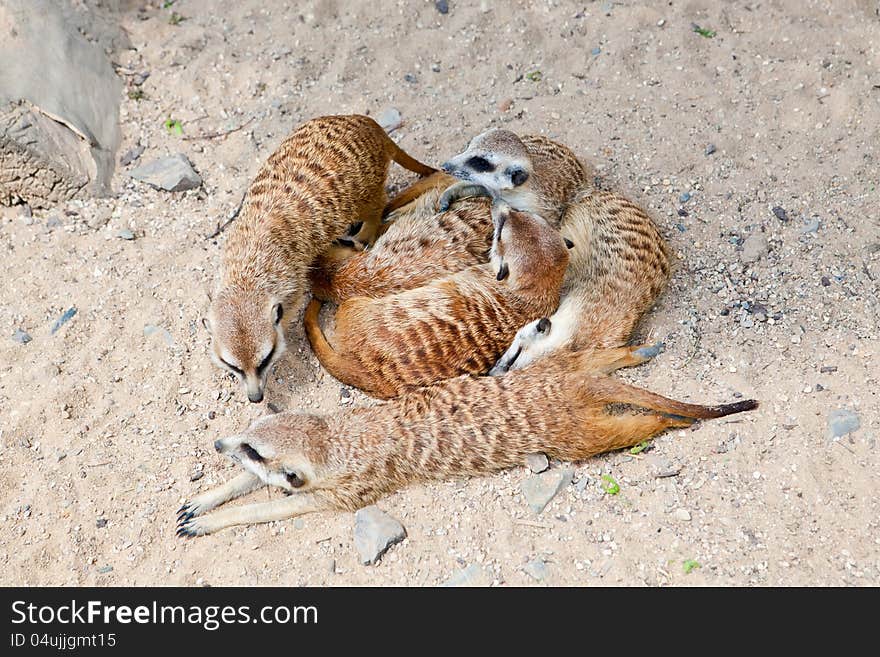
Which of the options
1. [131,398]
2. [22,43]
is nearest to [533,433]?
[131,398]

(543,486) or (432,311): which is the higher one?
(432,311)

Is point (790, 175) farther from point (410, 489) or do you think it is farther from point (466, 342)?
point (410, 489)

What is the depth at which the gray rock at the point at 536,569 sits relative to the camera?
2.11 m

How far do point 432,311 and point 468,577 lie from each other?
2.85 feet

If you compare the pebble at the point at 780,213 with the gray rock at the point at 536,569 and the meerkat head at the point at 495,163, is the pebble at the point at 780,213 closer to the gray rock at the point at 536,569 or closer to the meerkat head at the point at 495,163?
the meerkat head at the point at 495,163

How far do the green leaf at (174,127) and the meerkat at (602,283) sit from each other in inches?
71.3

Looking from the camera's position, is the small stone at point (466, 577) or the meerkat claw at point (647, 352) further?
the meerkat claw at point (647, 352)

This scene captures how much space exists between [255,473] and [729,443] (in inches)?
56.9

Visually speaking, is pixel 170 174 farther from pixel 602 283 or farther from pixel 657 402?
pixel 657 402

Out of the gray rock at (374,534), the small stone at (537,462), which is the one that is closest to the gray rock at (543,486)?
the small stone at (537,462)

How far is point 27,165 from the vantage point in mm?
3086

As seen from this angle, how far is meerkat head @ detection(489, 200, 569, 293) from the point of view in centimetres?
262

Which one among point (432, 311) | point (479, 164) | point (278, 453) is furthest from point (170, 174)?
point (278, 453)

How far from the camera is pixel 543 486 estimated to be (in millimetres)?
2305
